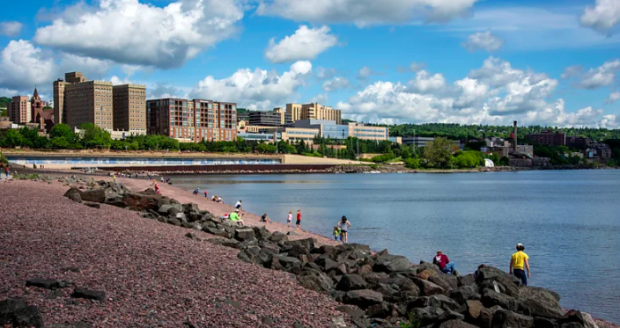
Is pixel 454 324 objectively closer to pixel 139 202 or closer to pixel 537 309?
pixel 537 309

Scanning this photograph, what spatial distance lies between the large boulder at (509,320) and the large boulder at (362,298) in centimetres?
320

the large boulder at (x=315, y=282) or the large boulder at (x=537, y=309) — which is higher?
the large boulder at (x=315, y=282)

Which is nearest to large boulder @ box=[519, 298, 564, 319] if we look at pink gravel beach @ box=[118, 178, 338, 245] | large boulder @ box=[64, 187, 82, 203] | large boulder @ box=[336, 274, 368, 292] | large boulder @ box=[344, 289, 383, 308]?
large boulder @ box=[344, 289, 383, 308]

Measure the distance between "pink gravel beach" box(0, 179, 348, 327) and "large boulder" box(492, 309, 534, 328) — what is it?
3.97 meters

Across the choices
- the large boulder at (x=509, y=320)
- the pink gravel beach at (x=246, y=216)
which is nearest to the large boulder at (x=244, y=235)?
the pink gravel beach at (x=246, y=216)

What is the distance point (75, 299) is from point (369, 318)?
24.2 feet

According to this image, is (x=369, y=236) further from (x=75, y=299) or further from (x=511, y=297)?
(x=75, y=299)

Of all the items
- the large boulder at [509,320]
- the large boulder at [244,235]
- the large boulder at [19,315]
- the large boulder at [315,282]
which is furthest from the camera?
the large boulder at [244,235]

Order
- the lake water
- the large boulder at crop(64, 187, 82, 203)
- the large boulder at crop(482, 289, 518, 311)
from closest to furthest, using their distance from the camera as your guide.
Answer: the large boulder at crop(482, 289, 518, 311) → the lake water → the large boulder at crop(64, 187, 82, 203)

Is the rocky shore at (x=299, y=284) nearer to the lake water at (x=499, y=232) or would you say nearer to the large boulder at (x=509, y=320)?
the large boulder at (x=509, y=320)

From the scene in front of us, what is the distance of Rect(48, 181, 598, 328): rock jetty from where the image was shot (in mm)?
14680

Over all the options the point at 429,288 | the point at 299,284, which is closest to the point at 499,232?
the point at 429,288

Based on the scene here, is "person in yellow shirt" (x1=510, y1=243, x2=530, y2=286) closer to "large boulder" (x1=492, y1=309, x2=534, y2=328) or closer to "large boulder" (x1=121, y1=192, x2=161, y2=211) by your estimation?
"large boulder" (x1=492, y1=309, x2=534, y2=328)

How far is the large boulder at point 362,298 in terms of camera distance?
16.1 m
